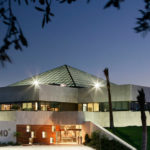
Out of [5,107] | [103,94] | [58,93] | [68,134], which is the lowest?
[68,134]

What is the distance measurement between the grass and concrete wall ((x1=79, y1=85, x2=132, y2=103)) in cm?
371

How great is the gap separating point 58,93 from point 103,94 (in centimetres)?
531

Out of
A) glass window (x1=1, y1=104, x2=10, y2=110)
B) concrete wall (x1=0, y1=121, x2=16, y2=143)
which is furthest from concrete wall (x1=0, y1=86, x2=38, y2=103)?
concrete wall (x1=0, y1=121, x2=16, y2=143)

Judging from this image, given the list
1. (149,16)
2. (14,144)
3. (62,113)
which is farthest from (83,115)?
(149,16)

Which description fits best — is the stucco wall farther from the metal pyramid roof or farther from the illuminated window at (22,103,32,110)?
the metal pyramid roof

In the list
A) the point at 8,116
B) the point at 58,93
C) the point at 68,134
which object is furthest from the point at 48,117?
the point at 58,93

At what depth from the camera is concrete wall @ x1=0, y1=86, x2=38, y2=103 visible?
1553 inches

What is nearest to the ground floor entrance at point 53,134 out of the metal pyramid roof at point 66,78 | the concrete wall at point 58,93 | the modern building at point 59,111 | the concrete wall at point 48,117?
the modern building at point 59,111

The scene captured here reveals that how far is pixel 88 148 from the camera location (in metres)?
31.5

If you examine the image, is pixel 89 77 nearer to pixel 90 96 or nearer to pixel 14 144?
pixel 90 96

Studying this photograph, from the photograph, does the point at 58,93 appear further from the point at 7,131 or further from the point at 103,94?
the point at 7,131

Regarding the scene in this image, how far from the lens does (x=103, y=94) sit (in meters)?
41.5

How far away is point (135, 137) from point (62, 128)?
8447mm

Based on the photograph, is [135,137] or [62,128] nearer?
[135,137]
